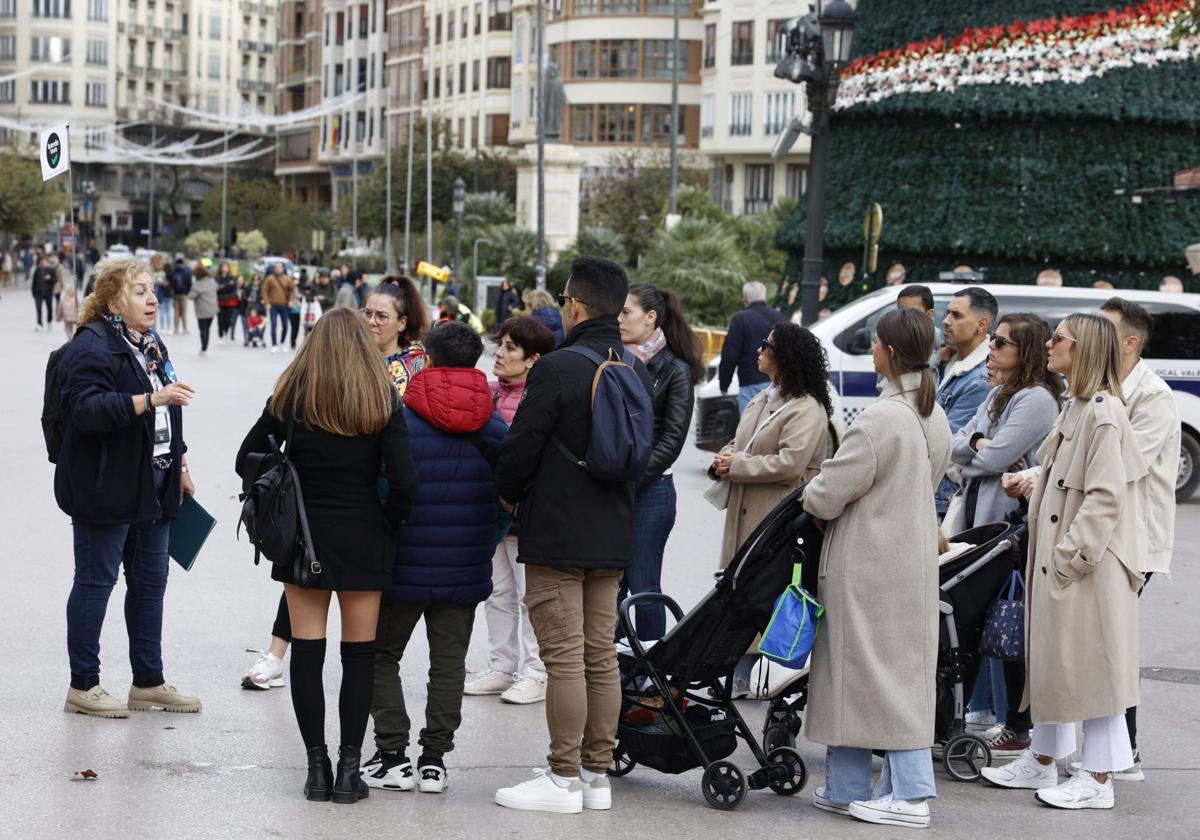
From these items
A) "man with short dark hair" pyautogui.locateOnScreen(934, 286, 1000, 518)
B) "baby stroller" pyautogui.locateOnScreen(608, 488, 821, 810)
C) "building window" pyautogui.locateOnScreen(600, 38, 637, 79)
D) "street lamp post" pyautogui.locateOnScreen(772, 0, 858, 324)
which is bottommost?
"baby stroller" pyautogui.locateOnScreen(608, 488, 821, 810)

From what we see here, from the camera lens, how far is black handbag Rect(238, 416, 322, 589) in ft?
21.2

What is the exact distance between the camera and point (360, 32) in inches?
4500

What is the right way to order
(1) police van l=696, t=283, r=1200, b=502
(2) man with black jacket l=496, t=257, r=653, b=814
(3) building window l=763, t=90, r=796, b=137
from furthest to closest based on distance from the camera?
(3) building window l=763, t=90, r=796, b=137 < (1) police van l=696, t=283, r=1200, b=502 < (2) man with black jacket l=496, t=257, r=653, b=814

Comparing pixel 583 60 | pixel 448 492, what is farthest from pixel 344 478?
pixel 583 60

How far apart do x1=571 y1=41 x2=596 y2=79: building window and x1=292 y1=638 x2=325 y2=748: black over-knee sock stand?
78.4 m

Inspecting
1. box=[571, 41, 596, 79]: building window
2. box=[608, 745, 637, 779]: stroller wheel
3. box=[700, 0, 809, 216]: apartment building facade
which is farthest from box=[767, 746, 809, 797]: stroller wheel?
box=[571, 41, 596, 79]: building window

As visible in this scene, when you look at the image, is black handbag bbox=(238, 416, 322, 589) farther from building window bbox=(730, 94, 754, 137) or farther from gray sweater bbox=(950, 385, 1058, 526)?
building window bbox=(730, 94, 754, 137)

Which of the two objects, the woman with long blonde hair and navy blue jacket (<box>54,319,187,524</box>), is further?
navy blue jacket (<box>54,319,187,524</box>)

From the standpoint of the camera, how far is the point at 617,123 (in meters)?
82.6

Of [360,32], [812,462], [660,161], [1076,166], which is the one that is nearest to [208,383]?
[1076,166]

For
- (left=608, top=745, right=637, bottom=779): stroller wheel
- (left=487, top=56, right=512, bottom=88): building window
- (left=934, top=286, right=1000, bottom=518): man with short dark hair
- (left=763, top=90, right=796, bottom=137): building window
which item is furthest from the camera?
(left=487, top=56, right=512, bottom=88): building window

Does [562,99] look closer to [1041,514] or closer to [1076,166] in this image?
[1076,166]

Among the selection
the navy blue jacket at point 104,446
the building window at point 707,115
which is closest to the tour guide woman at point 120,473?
the navy blue jacket at point 104,446

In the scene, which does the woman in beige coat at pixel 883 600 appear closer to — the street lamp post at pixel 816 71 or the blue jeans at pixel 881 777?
the blue jeans at pixel 881 777
